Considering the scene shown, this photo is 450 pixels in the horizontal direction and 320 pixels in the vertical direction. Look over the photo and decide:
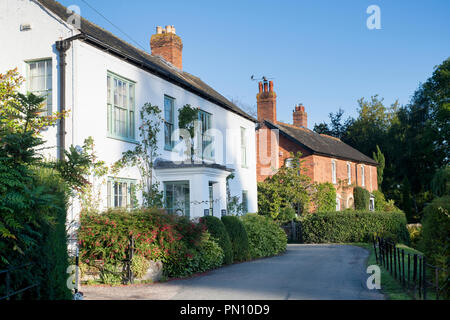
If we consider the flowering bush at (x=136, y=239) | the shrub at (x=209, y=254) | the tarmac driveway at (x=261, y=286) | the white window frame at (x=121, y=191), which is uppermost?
the white window frame at (x=121, y=191)

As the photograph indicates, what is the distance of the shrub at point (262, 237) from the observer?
18416mm

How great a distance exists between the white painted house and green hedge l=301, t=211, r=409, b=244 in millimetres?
10552

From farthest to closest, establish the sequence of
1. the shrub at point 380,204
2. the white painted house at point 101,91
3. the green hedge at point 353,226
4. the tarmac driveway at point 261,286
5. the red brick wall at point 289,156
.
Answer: the shrub at point 380,204 → the red brick wall at point 289,156 → the green hedge at point 353,226 → the white painted house at point 101,91 → the tarmac driveway at point 261,286

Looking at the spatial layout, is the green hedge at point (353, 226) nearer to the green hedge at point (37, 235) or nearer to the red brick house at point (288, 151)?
the red brick house at point (288, 151)

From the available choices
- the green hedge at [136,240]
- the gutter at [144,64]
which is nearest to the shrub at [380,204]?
the gutter at [144,64]

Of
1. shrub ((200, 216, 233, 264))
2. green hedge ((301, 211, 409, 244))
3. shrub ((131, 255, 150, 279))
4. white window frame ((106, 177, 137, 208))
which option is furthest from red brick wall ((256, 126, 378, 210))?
shrub ((131, 255, 150, 279))

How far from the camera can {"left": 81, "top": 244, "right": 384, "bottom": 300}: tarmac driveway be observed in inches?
373

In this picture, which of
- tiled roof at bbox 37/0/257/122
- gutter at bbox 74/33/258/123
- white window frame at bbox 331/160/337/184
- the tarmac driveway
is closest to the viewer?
the tarmac driveway

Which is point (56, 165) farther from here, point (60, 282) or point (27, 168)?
point (60, 282)

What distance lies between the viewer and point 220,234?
1495 cm

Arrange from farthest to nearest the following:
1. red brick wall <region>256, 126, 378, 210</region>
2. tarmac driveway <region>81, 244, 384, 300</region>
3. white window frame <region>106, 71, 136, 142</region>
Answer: red brick wall <region>256, 126, 378, 210</region>, white window frame <region>106, 71, 136, 142</region>, tarmac driveway <region>81, 244, 384, 300</region>

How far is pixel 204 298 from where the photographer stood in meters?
9.21

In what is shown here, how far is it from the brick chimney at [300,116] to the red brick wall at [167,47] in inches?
920

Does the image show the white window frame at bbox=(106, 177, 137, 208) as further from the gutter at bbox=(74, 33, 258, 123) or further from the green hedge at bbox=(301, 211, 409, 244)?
the green hedge at bbox=(301, 211, 409, 244)
